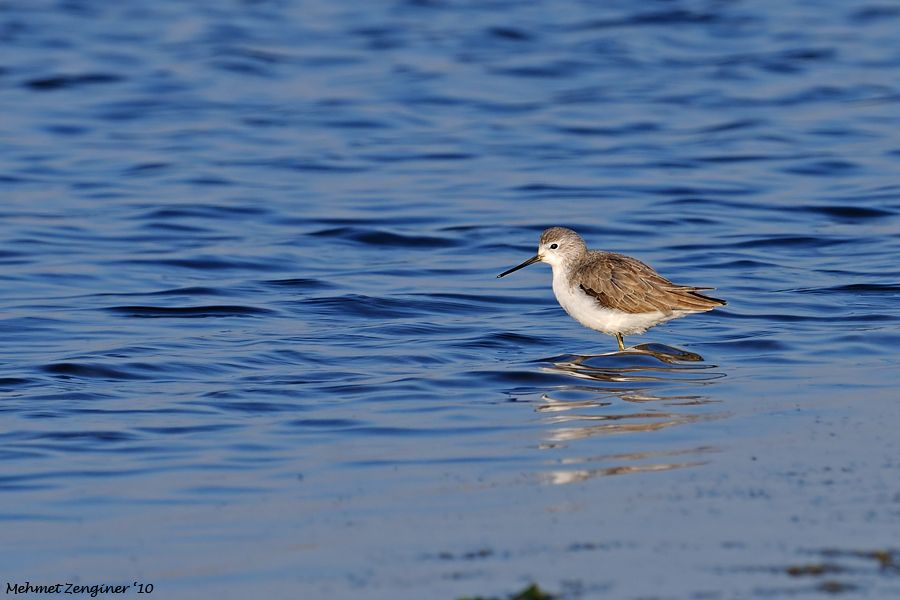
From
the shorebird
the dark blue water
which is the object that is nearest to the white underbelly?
the shorebird

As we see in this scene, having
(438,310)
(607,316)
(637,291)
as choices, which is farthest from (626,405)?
Result: (438,310)

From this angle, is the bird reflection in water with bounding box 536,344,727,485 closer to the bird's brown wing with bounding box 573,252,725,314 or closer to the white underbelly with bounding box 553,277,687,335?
the white underbelly with bounding box 553,277,687,335

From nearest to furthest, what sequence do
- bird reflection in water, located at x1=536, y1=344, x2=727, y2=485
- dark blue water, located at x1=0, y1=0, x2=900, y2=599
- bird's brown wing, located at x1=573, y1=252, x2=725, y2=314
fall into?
dark blue water, located at x1=0, y1=0, x2=900, y2=599, bird reflection in water, located at x1=536, y1=344, x2=727, y2=485, bird's brown wing, located at x1=573, y1=252, x2=725, y2=314

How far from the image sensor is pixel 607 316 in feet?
32.5

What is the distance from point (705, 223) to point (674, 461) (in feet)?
26.8

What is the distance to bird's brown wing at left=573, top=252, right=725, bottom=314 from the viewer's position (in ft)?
32.5

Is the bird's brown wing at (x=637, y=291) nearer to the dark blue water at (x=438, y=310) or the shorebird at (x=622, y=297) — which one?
the shorebird at (x=622, y=297)

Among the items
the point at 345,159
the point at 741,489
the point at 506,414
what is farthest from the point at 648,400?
the point at 345,159

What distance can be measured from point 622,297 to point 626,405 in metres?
1.72

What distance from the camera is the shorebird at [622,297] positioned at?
991cm

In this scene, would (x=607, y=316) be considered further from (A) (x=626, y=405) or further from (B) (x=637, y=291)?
(A) (x=626, y=405)

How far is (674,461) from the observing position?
22.7 feet

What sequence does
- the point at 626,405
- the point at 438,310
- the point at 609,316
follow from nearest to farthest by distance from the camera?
the point at 626,405 → the point at 609,316 → the point at 438,310

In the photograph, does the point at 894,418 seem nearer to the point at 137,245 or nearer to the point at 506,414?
the point at 506,414
